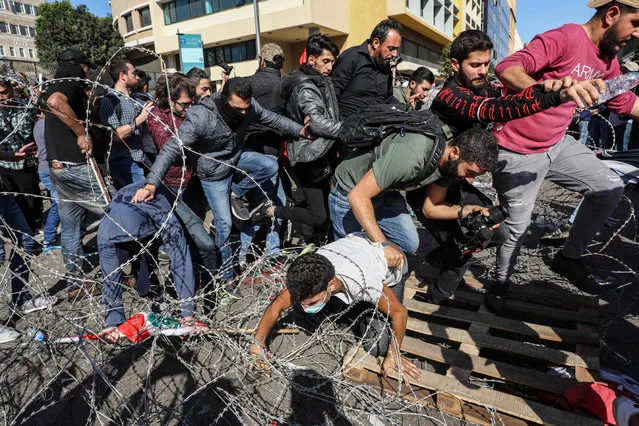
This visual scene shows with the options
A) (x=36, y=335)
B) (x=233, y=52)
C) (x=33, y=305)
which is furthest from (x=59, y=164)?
(x=233, y=52)

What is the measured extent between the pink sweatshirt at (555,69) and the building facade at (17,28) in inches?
2463

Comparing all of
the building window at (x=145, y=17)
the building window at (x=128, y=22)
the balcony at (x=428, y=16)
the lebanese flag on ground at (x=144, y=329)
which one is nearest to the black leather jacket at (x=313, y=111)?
the lebanese flag on ground at (x=144, y=329)

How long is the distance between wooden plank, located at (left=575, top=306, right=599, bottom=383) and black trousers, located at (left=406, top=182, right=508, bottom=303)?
2.42 feet

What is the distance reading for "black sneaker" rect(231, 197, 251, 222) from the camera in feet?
11.8

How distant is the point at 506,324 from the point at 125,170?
3.82m

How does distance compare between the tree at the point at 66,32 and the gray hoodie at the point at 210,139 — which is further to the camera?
the tree at the point at 66,32

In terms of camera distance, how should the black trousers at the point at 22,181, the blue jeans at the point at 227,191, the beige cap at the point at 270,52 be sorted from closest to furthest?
1. the blue jeans at the point at 227,191
2. the black trousers at the point at 22,181
3. the beige cap at the point at 270,52

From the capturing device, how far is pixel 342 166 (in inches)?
102

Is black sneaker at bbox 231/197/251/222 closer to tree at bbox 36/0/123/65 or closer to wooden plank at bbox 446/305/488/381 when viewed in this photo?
wooden plank at bbox 446/305/488/381

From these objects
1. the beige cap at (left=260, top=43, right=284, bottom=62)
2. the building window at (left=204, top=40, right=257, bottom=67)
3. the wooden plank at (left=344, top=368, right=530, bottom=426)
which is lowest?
the wooden plank at (left=344, top=368, right=530, bottom=426)

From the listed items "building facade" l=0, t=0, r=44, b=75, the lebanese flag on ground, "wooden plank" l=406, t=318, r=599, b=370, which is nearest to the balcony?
"wooden plank" l=406, t=318, r=599, b=370

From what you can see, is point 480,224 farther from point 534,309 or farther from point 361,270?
point 534,309

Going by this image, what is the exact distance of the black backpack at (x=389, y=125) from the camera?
2.18m

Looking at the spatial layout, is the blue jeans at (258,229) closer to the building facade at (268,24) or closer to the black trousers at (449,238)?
the black trousers at (449,238)
